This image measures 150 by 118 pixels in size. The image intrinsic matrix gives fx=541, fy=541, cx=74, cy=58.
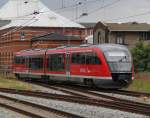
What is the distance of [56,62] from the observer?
36969mm

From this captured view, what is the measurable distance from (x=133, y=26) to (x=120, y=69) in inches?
2094

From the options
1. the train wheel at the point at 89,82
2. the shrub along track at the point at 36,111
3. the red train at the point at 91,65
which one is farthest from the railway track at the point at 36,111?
the train wheel at the point at 89,82

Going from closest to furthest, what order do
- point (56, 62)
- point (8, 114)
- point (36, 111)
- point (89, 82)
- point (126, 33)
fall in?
point (8, 114) → point (36, 111) → point (89, 82) → point (56, 62) → point (126, 33)

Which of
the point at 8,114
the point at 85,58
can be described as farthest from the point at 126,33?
the point at 8,114

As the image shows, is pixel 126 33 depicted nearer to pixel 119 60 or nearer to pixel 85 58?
pixel 85 58

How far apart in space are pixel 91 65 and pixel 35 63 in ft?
38.0

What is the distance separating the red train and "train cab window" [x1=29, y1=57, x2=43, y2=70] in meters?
1.00

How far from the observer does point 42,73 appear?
4006cm

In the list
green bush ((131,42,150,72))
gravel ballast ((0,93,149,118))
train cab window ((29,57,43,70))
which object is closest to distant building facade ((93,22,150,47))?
green bush ((131,42,150,72))

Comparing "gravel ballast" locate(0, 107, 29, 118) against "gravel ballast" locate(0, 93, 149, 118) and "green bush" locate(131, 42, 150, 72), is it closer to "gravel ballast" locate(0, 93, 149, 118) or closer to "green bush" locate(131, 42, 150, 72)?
"gravel ballast" locate(0, 93, 149, 118)

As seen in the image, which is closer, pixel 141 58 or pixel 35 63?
pixel 35 63

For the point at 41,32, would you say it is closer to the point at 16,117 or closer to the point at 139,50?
the point at 139,50

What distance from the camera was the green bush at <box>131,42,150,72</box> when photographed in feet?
168

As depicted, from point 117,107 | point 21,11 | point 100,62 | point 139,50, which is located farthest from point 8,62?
point 117,107
